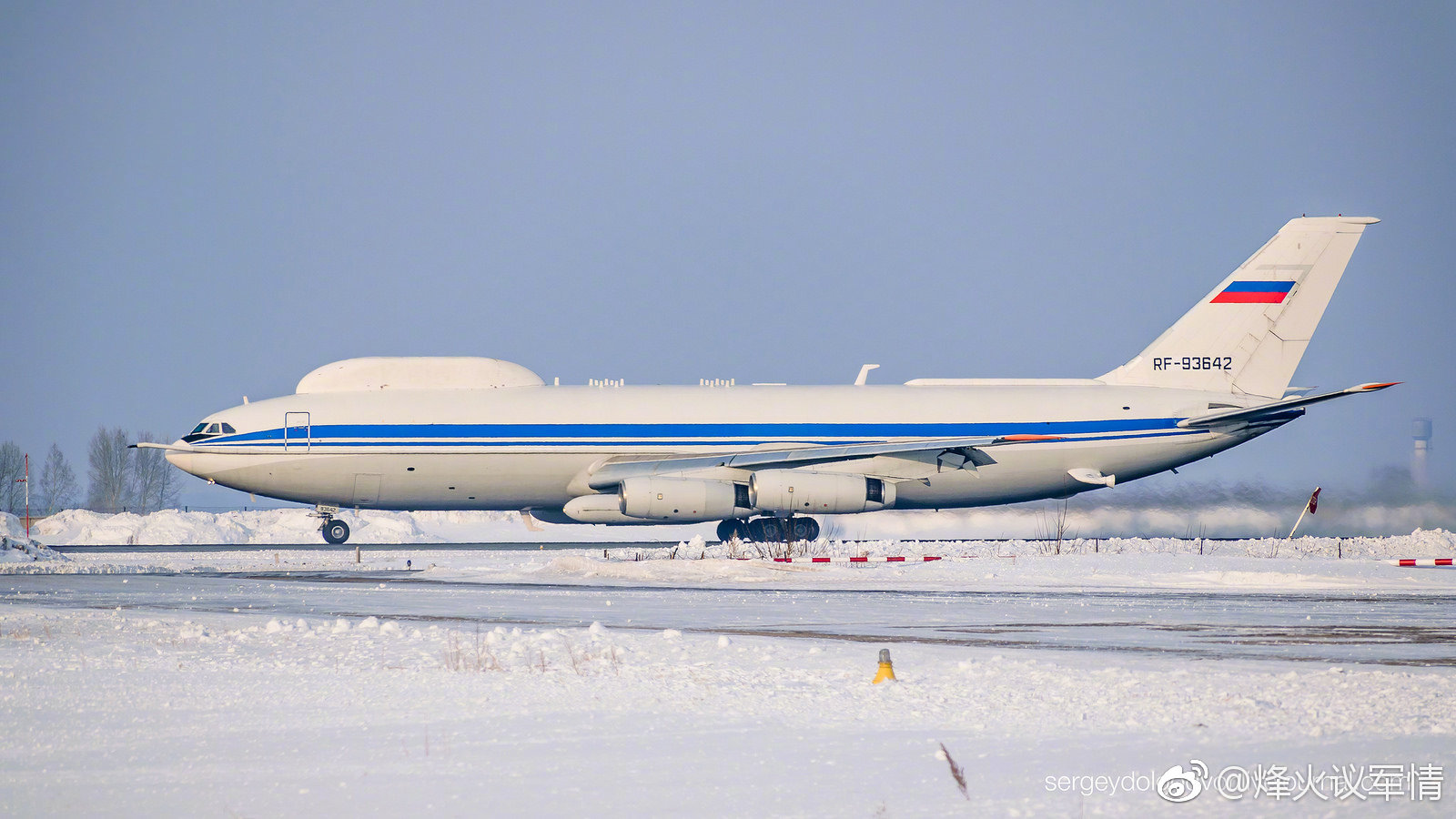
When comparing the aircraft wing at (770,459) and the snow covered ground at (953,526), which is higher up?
the aircraft wing at (770,459)

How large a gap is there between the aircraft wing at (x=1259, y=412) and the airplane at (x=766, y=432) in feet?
0.26

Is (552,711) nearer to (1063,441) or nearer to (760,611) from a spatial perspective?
(760,611)

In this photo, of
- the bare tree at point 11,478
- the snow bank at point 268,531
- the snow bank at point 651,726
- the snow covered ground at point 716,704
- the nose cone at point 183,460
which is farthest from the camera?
the bare tree at point 11,478

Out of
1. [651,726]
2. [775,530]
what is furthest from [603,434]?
[651,726]

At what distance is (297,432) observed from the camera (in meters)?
32.4

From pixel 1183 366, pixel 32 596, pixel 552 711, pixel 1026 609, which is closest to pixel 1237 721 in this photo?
pixel 552 711

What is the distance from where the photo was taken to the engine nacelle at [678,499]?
30797 mm

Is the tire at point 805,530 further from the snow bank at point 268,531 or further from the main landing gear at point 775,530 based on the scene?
the snow bank at point 268,531

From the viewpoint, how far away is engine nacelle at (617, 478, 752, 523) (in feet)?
101

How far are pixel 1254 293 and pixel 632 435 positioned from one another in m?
18.2

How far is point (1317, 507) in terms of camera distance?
35.5m

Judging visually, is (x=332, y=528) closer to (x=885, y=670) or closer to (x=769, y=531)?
(x=769, y=531)

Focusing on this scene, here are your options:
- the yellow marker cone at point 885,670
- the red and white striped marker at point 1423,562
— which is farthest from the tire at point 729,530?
the yellow marker cone at point 885,670

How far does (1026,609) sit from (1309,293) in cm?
2287
